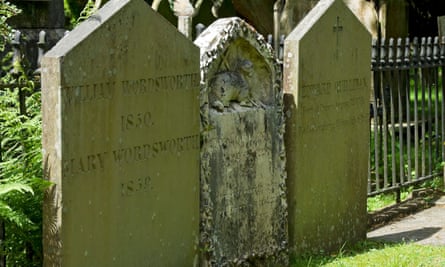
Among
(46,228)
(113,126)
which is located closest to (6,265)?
(46,228)

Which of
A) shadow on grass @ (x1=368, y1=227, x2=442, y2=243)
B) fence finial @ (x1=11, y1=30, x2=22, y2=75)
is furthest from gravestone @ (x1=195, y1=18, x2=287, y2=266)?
shadow on grass @ (x1=368, y1=227, x2=442, y2=243)

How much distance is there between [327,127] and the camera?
25.6 ft

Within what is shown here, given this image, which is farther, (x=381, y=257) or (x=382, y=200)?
(x=382, y=200)

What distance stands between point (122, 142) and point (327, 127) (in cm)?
265

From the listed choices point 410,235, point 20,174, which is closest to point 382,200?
point 410,235

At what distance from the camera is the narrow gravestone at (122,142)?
5.14m

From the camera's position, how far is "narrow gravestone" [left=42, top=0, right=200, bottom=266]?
5.14 meters

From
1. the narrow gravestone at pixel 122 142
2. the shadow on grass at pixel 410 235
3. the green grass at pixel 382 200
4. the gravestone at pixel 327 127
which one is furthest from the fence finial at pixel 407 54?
the narrow gravestone at pixel 122 142

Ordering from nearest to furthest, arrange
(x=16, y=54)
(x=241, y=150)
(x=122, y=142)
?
(x=122, y=142), (x=16, y=54), (x=241, y=150)

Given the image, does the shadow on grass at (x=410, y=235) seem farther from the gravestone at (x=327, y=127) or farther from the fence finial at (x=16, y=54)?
the fence finial at (x=16, y=54)

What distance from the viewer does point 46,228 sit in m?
5.18

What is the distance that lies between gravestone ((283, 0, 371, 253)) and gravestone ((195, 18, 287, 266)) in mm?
181

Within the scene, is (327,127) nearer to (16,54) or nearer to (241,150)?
(241,150)

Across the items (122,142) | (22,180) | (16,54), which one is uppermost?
(16,54)
